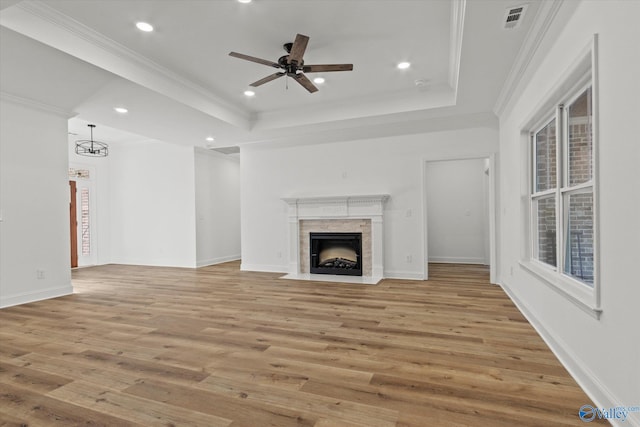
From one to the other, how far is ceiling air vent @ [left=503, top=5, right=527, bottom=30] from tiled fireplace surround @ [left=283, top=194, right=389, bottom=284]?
11.0 feet

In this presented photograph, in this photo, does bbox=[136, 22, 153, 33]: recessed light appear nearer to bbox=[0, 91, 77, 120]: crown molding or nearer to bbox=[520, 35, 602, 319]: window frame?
bbox=[0, 91, 77, 120]: crown molding

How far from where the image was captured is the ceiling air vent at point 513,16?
2.47 meters

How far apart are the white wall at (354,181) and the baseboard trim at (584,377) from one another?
2.92 m

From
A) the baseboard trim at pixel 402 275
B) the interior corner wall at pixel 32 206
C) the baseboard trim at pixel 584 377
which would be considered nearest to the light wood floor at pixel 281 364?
the baseboard trim at pixel 584 377

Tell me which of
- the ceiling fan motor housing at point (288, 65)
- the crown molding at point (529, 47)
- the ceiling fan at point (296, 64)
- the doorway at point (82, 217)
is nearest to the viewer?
the crown molding at point (529, 47)

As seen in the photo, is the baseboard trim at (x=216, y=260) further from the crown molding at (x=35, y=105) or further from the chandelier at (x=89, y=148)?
the crown molding at (x=35, y=105)

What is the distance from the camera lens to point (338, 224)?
244 inches

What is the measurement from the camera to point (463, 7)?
8.24ft

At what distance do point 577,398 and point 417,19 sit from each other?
324 cm

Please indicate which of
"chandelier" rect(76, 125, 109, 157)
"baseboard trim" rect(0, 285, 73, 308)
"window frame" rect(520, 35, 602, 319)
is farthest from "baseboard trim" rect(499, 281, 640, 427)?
"chandelier" rect(76, 125, 109, 157)

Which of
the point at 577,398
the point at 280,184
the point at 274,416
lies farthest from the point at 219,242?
the point at 577,398

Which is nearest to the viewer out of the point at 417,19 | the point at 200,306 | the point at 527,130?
the point at 417,19

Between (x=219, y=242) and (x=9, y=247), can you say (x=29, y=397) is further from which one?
(x=219, y=242)

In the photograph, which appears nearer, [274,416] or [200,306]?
[274,416]
